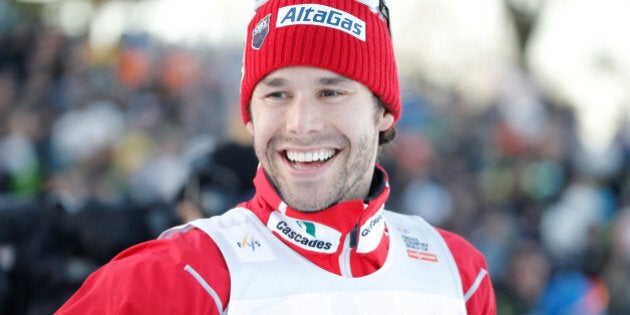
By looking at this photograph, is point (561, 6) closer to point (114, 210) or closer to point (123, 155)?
point (123, 155)

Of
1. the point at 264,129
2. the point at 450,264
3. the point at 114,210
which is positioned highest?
the point at 264,129

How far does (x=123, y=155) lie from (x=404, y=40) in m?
11.2

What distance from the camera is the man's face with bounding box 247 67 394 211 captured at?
95.3 inches

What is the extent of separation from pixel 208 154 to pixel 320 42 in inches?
79.7

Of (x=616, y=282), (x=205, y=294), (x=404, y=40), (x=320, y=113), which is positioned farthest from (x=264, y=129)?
(x=404, y=40)

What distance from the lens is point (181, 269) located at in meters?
2.20

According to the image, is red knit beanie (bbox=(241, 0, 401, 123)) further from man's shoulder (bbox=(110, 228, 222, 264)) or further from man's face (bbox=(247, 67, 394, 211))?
man's shoulder (bbox=(110, 228, 222, 264))

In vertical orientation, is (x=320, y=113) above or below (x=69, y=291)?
above

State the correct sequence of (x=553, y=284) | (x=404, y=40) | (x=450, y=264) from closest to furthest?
(x=450, y=264) → (x=553, y=284) → (x=404, y=40)

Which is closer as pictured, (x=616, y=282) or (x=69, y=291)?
(x=69, y=291)

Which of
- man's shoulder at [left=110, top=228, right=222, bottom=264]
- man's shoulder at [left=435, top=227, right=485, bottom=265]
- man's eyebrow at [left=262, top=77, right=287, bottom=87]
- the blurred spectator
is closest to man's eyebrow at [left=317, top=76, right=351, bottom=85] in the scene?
man's eyebrow at [left=262, top=77, right=287, bottom=87]

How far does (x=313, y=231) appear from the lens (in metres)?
2.43

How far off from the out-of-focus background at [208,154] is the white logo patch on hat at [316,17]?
183cm

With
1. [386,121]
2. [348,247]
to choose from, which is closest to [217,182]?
[386,121]
